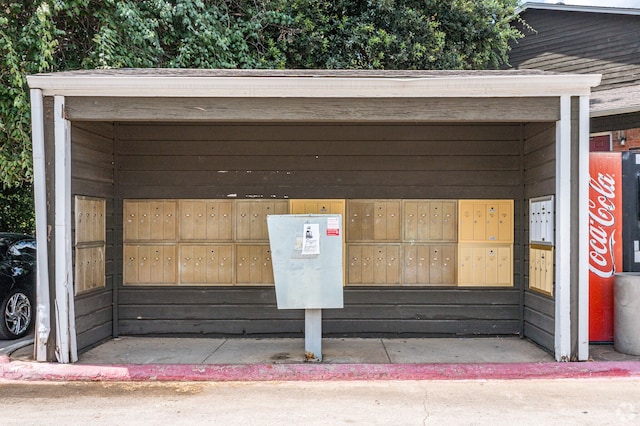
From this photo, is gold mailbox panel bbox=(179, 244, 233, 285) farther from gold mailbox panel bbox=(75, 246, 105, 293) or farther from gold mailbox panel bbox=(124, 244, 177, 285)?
gold mailbox panel bbox=(75, 246, 105, 293)

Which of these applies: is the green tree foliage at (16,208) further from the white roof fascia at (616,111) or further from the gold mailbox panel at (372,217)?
the white roof fascia at (616,111)

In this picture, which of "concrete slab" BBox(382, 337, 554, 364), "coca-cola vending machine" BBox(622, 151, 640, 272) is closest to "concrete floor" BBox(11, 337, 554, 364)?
"concrete slab" BBox(382, 337, 554, 364)

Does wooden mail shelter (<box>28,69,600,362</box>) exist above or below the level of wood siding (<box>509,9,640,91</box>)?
below

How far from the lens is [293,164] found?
7.66m

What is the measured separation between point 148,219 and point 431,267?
3.79 metres

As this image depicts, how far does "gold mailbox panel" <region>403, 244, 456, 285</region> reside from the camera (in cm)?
771

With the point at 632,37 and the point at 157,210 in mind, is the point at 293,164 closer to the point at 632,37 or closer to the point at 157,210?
the point at 157,210

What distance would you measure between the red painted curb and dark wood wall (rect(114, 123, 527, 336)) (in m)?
1.42

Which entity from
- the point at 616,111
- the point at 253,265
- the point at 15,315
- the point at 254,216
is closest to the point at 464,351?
the point at 253,265

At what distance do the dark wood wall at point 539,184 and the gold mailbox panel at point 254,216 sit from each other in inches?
123

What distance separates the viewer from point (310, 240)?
6469 mm

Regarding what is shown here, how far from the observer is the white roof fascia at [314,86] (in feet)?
20.3

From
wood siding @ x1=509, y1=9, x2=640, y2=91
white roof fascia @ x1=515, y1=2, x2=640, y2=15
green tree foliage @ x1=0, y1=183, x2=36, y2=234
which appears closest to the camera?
white roof fascia @ x1=515, y1=2, x2=640, y2=15

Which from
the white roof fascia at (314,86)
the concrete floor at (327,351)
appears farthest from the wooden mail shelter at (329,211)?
the white roof fascia at (314,86)
